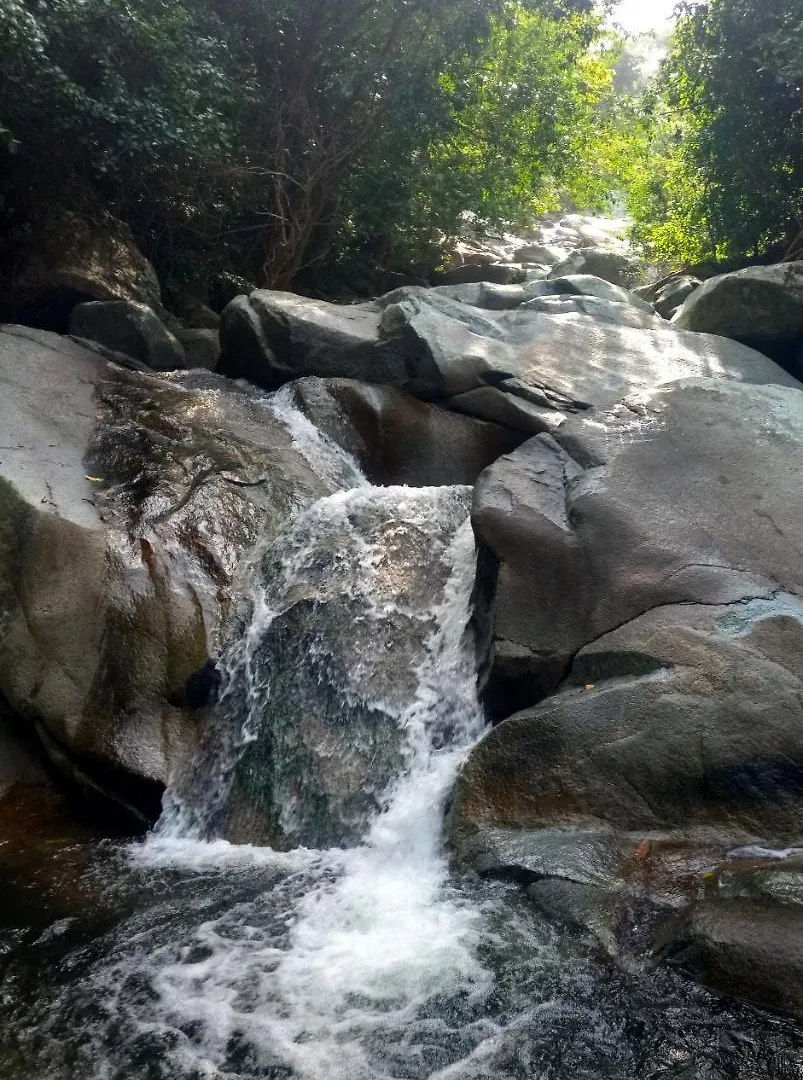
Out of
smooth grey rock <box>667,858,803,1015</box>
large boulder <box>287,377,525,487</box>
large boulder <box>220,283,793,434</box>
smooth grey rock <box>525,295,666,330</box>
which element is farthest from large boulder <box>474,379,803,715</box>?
smooth grey rock <box>525,295,666,330</box>

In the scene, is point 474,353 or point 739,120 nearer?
point 474,353

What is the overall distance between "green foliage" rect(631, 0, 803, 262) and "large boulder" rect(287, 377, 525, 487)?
5.87 m

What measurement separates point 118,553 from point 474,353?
438 centimetres

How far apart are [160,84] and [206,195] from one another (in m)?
2.05

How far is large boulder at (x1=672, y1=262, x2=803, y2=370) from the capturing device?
385 inches

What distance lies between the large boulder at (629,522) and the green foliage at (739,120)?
601cm

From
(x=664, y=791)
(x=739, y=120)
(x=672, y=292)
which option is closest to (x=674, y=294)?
(x=672, y=292)

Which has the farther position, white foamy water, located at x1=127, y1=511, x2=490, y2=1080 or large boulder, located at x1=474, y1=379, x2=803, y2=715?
large boulder, located at x1=474, y1=379, x2=803, y2=715

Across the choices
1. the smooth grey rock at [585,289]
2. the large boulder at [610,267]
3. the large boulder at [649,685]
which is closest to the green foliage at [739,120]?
the smooth grey rock at [585,289]

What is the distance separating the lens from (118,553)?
6.68 meters

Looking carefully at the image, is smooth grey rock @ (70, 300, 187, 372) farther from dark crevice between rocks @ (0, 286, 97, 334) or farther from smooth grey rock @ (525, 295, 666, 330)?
smooth grey rock @ (525, 295, 666, 330)

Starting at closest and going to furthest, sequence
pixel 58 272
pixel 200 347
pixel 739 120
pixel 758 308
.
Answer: pixel 758 308
pixel 58 272
pixel 200 347
pixel 739 120

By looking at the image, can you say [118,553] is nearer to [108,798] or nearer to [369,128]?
[108,798]

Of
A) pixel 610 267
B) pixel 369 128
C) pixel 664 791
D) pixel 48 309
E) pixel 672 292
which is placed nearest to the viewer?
pixel 664 791
